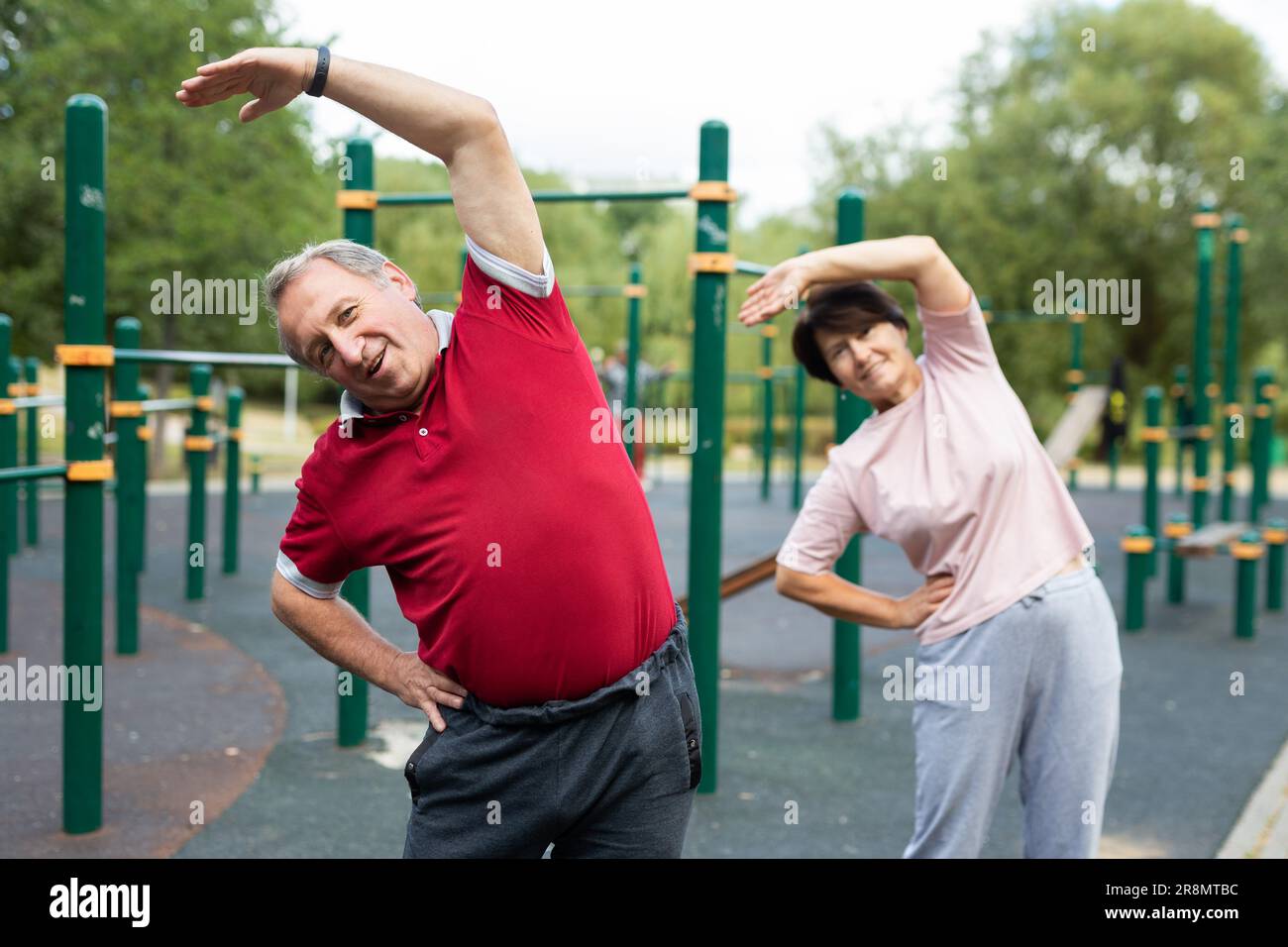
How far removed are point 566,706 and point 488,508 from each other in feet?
1.05

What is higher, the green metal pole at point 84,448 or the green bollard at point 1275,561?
the green metal pole at point 84,448

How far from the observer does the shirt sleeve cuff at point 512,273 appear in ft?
6.02

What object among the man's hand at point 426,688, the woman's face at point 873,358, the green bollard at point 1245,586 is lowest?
the green bollard at point 1245,586

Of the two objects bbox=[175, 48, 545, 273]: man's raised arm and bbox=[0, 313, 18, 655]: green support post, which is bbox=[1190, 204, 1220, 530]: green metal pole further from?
bbox=[175, 48, 545, 273]: man's raised arm

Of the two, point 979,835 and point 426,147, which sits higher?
point 426,147

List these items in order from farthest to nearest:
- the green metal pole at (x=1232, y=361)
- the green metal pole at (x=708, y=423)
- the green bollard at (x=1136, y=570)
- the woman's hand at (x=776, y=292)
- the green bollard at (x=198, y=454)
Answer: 1. the green metal pole at (x=1232, y=361)
2. the green bollard at (x=198, y=454)
3. the green bollard at (x=1136, y=570)
4. the green metal pole at (x=708, y=423)
5. the woman's hand at (x=776, y=292)

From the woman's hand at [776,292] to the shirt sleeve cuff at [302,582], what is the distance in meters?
0.90

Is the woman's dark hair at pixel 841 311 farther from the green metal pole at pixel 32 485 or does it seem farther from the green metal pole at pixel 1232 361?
the green metal pole at pixel 32 485

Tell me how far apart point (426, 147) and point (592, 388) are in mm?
438

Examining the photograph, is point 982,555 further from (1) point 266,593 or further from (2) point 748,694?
(1) point 266,593

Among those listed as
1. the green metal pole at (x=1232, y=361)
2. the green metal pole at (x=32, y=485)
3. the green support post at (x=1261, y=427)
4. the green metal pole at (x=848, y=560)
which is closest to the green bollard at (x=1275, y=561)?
the green support post at (x=1261, y=427)
